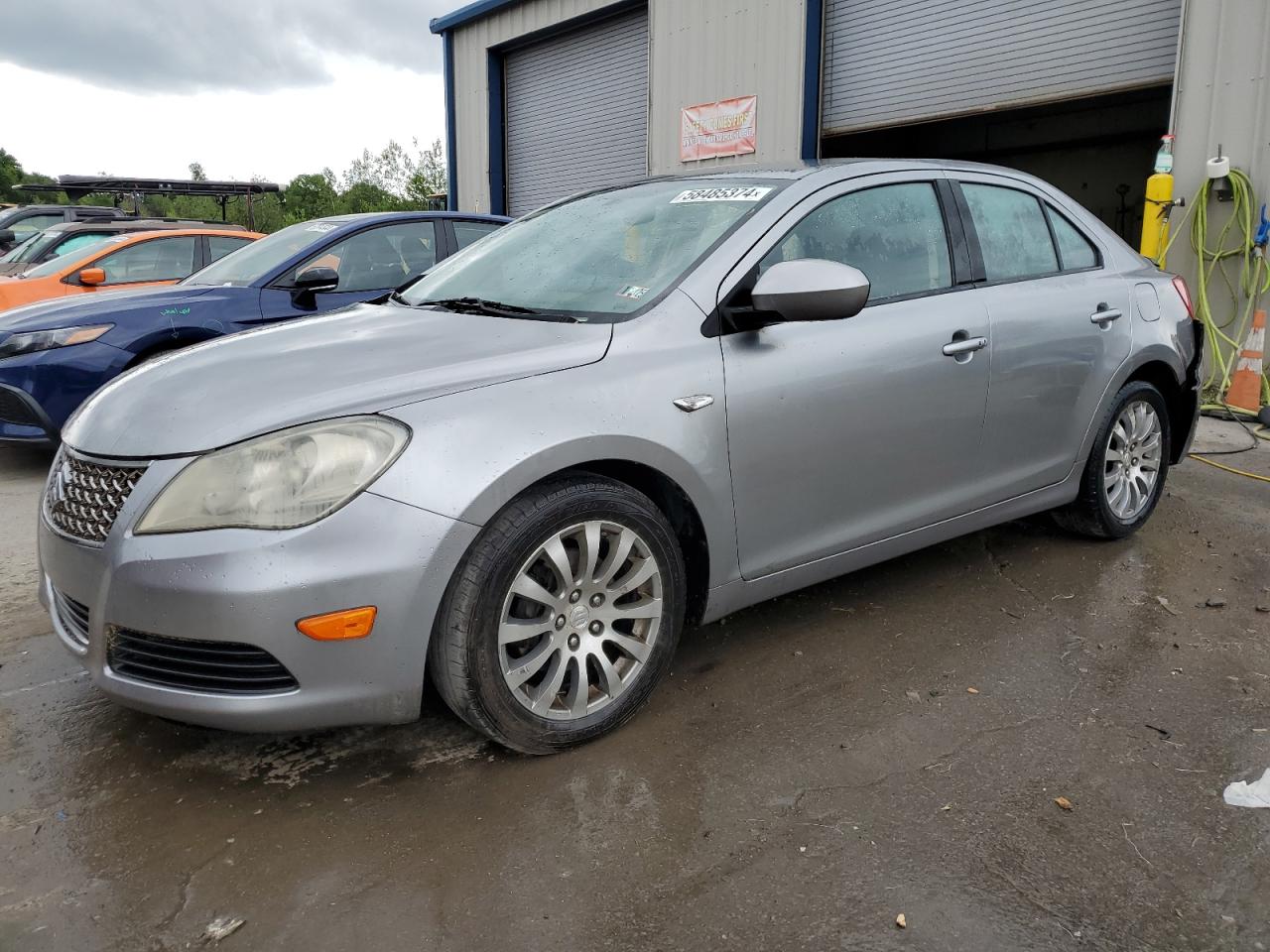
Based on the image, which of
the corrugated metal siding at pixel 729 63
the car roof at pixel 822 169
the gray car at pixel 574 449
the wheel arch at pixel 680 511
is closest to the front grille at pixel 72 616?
the gray car at pixel 574 449

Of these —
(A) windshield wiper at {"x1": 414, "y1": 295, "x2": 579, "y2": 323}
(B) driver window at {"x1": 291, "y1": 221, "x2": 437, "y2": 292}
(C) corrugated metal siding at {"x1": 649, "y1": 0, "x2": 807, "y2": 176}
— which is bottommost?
(A) windshield wiper at {"x1": 414, "y1": 295, "x2": 579, "y2": 323}

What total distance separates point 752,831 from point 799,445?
111 cm

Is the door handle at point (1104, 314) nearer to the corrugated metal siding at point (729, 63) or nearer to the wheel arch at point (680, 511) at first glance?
the wheel arch at point (680, 511)

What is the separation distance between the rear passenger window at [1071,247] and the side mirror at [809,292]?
160 centimetres

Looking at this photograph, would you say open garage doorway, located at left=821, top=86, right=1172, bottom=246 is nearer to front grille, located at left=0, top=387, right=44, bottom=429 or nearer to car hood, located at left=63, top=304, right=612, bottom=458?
front grille, located at left=0, top=387, right=44, bottom=429

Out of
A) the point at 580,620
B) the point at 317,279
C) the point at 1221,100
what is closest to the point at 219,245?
the point at 317,279

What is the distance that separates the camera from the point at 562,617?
251 centimetres

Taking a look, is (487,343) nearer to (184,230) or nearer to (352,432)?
(352,432)

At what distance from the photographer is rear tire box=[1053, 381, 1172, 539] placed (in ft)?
13.3

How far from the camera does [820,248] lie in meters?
3.14

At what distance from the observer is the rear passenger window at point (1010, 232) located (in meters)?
3.64

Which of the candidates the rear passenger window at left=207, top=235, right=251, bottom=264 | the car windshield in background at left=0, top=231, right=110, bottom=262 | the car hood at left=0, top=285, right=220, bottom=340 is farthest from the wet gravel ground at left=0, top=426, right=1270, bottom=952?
the car windshield in background at left=0, top=231, right=110, bottom=262

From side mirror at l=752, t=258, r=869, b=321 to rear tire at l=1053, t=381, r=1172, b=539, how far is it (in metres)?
1.78

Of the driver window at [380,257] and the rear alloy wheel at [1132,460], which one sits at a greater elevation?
the driver window at [380,257]
